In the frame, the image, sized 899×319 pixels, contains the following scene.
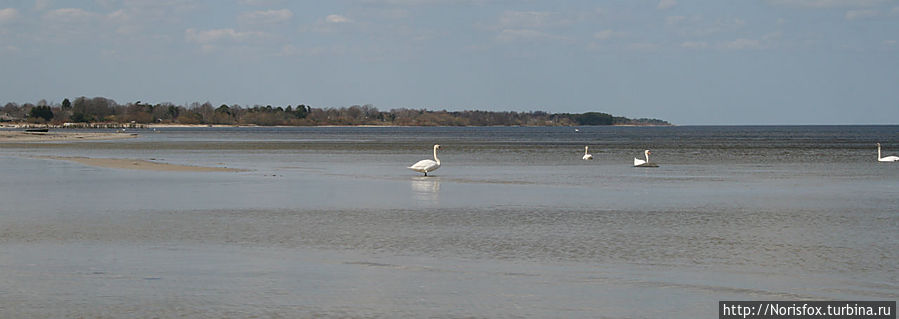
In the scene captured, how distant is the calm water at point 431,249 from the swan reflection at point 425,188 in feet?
0.59

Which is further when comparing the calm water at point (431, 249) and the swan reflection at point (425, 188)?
the swan reflection at point (425, 188)

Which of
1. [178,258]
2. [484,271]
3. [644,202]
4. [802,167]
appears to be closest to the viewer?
[484,271]

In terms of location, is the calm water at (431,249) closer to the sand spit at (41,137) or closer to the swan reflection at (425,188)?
the swan reflection at (425,188)

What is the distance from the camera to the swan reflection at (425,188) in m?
26.5

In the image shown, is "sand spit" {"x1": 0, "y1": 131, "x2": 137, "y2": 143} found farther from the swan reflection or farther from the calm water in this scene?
the calm water

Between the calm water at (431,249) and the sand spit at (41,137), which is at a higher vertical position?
the calm water at (431,249)

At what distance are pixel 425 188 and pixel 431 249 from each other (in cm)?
1424

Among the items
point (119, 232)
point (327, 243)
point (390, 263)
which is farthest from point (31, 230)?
point (390, 263)

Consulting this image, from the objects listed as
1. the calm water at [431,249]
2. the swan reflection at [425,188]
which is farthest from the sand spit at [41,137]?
the calm water at [431,249]

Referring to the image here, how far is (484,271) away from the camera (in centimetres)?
1344

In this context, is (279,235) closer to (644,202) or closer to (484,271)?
(484,271)

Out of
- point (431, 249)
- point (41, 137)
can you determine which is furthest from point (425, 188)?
point (41, 137)

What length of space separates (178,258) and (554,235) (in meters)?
6.60

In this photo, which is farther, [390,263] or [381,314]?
[390,263]
